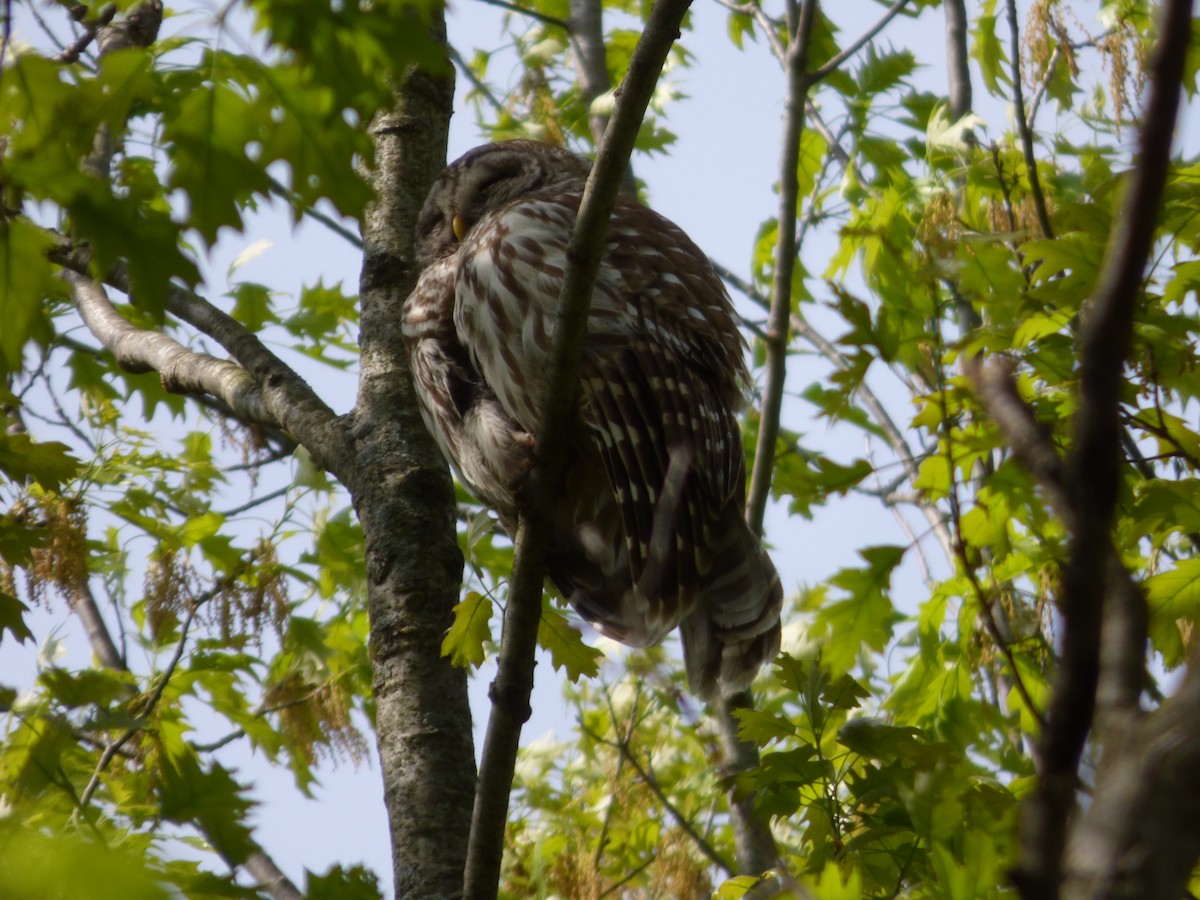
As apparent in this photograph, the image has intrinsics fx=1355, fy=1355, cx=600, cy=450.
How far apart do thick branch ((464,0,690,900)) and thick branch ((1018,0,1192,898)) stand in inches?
62.4

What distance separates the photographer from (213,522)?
16.2ft

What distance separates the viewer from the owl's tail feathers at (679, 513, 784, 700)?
11.5 feet

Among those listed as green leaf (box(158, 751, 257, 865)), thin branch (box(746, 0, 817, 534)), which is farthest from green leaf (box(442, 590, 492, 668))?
thin branch (box(746, 0, 817, 534))

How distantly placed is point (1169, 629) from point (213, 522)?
3317 mm

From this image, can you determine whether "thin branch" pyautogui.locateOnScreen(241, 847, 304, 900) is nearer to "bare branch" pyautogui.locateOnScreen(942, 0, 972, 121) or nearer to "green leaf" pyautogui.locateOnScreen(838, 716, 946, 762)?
"green leaf" pyautogui.locateOnScreen(838, 716, 946, 762)

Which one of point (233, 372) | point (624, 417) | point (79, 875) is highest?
point (233, 372)

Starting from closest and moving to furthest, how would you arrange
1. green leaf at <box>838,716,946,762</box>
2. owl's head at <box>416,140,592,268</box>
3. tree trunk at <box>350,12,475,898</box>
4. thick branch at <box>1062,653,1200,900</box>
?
thick branch at <box>1062,653,1200,900</box>
green leaf at <box>838,716,946,762</box>
tree trunk at <box>350,12,475,898</box>
owl's head at <box>416,140,592,268</box>

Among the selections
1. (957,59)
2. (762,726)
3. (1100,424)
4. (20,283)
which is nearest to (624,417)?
(762,726)

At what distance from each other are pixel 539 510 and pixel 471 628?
1.37 ft

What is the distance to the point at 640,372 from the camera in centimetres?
336

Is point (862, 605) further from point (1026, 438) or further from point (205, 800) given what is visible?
point (1026, 438)

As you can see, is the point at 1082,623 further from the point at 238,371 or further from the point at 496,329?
the point at 238,371

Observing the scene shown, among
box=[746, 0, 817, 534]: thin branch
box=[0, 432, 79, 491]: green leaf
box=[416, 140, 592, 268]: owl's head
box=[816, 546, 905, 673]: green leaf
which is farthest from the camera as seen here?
box=[416, 140, 592, 268]: owl's head

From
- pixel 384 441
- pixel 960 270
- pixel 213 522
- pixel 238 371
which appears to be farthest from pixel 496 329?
pixel 213 522
